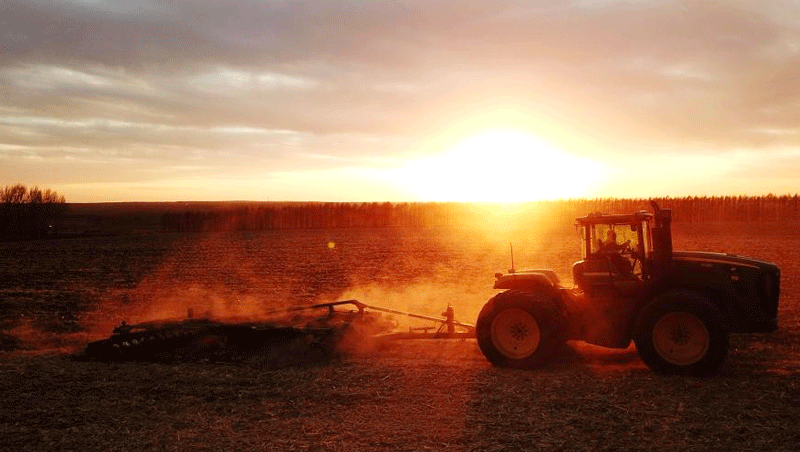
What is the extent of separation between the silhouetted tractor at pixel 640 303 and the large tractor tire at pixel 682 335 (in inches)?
0.5

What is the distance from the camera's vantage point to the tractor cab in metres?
9.84

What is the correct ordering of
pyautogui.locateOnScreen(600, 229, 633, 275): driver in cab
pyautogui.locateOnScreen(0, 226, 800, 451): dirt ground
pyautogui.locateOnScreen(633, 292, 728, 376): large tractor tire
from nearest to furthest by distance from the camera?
pyautogui.locateOnScreen(0, 226, 800, 451): dirt ground < pyautogui.locateOnScreen(633, 292, 728, 376): large tractor tire < pyautogui.locateOnScreen(600, 229, 633, 275): driver in cab

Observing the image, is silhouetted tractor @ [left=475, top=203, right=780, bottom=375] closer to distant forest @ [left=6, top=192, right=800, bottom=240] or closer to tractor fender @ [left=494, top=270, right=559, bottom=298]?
tractor fender @ [left=494, top=270, right=559, bottom=298]

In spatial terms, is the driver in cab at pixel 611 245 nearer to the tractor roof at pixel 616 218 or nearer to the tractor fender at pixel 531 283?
the tractor roof at pixel 616 218

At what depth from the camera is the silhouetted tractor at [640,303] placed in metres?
9.38

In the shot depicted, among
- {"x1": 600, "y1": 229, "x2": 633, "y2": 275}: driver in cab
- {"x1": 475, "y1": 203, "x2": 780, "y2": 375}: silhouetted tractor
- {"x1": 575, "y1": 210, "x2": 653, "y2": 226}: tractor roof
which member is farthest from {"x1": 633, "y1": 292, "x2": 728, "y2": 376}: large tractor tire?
{"x1": 575, "y1": 210, "x2": 653, "y2": 226}: tractor roof

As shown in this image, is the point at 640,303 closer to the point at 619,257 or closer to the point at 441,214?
the point at 619,257

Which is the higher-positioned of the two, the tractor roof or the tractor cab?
the tractor roof

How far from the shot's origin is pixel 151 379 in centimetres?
1000

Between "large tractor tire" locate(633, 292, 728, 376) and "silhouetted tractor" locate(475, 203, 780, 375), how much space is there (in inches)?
0.5

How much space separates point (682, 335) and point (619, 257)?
1440 mm

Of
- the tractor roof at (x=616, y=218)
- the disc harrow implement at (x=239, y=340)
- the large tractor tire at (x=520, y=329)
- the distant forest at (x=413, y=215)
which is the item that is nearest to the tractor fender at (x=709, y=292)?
the tractor roof at (x=616, y=218)

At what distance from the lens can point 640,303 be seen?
9836 mm

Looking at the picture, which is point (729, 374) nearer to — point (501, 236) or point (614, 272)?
point (614, 272)
